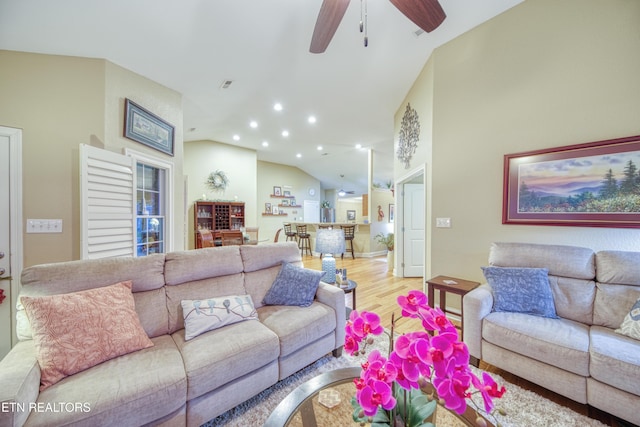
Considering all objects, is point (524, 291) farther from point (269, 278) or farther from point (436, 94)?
point (436, 94)

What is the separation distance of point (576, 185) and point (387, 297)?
7.98ft

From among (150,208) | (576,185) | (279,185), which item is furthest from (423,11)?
(279,185)

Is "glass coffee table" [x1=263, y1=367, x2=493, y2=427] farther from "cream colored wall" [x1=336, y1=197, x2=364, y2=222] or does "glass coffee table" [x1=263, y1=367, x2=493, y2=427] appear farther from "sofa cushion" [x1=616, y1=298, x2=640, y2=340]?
"cream colored wall" [x1=336, y1=197, x2=364, y2=222]

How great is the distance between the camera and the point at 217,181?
629 cm

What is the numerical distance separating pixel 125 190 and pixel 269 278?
195cm

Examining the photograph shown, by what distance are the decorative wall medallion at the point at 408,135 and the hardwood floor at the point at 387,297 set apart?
81.2 inches

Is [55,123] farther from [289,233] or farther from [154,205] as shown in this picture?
[289,233]

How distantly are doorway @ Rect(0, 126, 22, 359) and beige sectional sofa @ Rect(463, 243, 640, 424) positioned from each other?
12.7ft

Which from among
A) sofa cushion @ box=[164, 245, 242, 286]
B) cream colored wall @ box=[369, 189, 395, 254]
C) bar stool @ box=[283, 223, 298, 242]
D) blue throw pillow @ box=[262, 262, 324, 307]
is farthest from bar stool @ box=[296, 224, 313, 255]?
sofa cushion @ box=[164, 245, 242, 286]

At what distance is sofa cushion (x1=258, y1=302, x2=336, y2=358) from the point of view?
5.46 ft

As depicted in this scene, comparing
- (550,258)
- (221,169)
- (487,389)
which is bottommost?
(487,389)

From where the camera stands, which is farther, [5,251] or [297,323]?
[5,251]

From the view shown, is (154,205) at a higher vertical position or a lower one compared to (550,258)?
higher

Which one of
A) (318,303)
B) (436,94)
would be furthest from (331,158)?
(318,303)
